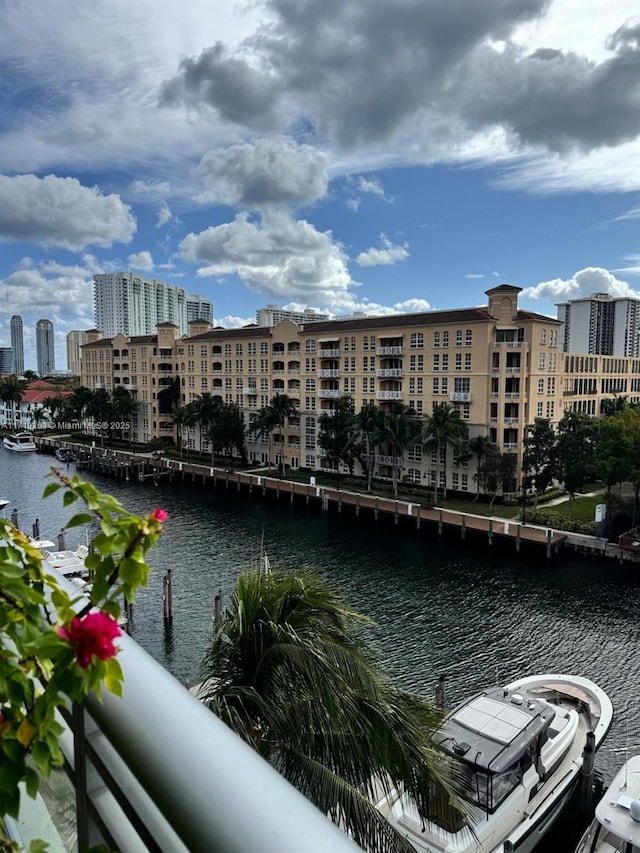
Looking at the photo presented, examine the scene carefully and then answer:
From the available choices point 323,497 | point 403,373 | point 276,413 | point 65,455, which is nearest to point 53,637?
point 323,497

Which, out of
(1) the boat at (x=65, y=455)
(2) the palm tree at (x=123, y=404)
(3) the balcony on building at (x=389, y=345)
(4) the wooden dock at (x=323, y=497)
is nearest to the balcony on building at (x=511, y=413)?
(4) the wooden dock at (x=323, y=497)

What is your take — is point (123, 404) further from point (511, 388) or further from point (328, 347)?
point (511, 388)

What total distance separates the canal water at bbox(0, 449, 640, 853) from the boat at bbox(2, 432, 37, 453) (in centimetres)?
3547

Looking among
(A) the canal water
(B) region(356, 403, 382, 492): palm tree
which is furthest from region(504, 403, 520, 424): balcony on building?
(A) the canal water

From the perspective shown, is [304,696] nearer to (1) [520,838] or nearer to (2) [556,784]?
(1) [520,838]

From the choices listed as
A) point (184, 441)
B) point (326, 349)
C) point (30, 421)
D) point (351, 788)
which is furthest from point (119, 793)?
point (30, 421)

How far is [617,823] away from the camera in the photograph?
39.7ft

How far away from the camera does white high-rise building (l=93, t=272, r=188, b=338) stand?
148m

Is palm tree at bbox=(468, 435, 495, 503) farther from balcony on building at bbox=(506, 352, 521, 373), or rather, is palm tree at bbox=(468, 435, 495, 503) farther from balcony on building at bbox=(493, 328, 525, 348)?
balcony on building at bbox=(493, 328, 525, 348)

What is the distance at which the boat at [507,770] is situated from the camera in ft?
36.9

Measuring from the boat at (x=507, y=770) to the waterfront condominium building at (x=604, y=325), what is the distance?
7240cm

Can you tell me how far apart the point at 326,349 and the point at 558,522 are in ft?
84.4

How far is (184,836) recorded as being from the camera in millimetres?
1147

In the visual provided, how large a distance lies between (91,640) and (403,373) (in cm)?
4824
